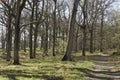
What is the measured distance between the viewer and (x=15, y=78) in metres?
15.3

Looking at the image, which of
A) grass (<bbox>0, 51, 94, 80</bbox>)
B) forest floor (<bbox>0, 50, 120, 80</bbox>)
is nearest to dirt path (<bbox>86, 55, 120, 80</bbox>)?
forest floor (<bbox>0, 50, 120, 80</bbox>)

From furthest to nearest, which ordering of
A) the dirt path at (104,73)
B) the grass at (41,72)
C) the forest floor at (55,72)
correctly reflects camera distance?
1. the dirt path at (104,73)
2. the forest floor at (55,72)
3. the grass at (41,72)

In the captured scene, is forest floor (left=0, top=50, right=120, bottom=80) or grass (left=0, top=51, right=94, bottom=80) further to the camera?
forest floor (left=0, top=50, right=120, bottom=80)

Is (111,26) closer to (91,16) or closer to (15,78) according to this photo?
(91,16)

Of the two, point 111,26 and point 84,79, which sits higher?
point 111,26

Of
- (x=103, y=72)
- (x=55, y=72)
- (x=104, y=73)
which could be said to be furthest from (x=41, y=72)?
(x=103, y=72)

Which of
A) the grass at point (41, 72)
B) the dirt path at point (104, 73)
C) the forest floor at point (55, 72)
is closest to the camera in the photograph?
the grass at point (41, 72)

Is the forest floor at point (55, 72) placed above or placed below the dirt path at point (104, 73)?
above

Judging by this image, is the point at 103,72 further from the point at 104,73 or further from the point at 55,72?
the point at 55,72

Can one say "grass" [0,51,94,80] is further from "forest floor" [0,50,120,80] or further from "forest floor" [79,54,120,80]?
"forest floor" [79,54,120,80]

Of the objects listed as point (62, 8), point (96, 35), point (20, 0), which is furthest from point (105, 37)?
point (20, 0)

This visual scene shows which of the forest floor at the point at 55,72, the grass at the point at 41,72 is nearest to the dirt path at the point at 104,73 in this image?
the forest floor at the point at 55,72

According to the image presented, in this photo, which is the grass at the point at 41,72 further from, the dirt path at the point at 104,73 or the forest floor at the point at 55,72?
the dirt path at the point at 104,73

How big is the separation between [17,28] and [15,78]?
36.8ft
